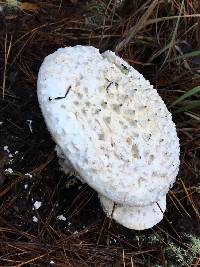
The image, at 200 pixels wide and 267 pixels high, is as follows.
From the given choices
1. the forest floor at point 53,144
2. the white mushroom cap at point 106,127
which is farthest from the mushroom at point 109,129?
the forest floor at point 53,144

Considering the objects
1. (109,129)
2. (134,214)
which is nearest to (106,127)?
(109,129)

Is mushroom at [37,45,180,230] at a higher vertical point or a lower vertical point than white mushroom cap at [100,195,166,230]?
higher

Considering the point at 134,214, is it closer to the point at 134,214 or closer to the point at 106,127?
the point at 134,214

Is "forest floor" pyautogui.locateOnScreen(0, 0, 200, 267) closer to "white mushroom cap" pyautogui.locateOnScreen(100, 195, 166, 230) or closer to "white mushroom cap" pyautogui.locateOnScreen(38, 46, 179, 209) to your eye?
"white mushroom cap" pyautogui.locateOnScreen(100, 195, 166, 230)

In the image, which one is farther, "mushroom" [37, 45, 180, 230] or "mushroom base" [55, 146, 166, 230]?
"mushroom base" [55, 146, 166, 230]

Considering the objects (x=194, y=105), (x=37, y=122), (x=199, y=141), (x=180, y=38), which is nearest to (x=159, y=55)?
(x=180, y=38)

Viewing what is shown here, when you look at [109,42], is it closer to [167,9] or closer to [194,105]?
[167,9]

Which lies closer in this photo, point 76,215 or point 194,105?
point 76,215

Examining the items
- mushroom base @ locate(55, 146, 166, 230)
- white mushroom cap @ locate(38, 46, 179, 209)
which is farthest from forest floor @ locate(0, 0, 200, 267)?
white mushroom cap @ locate(38, 46, 179, 209)
